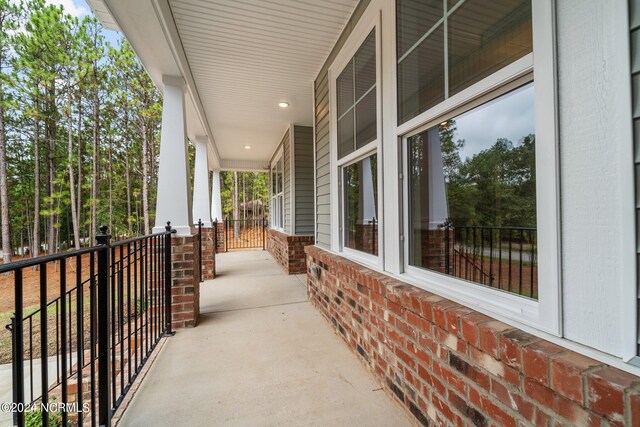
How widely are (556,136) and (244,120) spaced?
5189mm

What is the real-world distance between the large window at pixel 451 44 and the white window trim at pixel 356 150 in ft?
0.79

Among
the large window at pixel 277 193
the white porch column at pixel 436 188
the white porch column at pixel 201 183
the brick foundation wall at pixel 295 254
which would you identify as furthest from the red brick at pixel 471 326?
the large window at pixel 277 193

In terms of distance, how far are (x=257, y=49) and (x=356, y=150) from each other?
165 centimetres

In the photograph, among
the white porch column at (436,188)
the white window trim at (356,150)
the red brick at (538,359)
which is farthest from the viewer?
the white window trim at (356,150)

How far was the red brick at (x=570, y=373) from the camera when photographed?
78 centimetres

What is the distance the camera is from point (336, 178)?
10.1ft

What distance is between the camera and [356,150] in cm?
259

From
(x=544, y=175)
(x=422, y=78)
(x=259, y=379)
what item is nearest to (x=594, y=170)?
(x=544, y=175)

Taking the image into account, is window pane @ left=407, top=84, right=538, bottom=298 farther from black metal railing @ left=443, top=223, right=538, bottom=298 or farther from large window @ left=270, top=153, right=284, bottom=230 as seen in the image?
large window @ left=270, top=153, right=284, bottom=230

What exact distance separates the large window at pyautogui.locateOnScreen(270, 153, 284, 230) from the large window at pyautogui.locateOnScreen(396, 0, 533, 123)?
16.9 ft

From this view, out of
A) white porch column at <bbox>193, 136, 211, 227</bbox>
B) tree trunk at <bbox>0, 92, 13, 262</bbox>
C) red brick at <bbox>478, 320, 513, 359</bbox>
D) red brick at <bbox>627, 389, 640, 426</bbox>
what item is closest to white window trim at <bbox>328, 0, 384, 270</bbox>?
red brick at <bbox>478, 320, 513, 359</bbox>

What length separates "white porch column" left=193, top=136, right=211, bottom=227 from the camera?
18.2 ft

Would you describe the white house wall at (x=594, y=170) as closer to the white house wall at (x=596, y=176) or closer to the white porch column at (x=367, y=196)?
the white house wall at (x=596, y=176)

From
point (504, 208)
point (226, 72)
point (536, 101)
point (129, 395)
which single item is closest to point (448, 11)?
point (536, 101)
